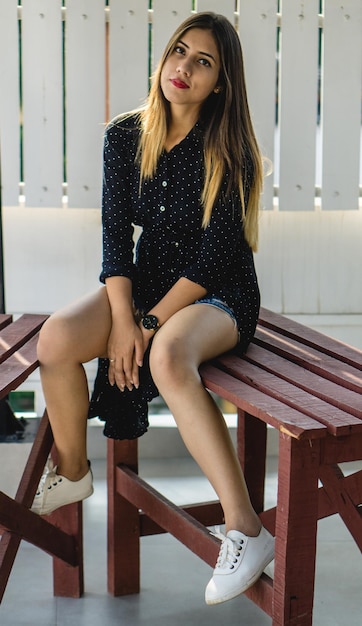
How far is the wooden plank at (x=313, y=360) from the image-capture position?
220cm

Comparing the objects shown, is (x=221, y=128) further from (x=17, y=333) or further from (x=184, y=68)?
(x=17, y=333)

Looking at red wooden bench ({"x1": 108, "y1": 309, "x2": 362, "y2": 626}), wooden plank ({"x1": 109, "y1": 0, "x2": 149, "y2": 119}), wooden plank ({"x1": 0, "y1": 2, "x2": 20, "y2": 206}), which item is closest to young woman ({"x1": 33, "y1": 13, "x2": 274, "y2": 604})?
red wooden bench ({"x1": 108, "y1": 309, "x2": 362, "y2": 626})

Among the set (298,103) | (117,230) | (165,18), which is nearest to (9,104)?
(165,18)

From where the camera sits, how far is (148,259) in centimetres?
268

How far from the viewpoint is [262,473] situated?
109 inches

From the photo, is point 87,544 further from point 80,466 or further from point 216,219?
point 216,219

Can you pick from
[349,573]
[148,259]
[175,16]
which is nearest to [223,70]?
[148,259]

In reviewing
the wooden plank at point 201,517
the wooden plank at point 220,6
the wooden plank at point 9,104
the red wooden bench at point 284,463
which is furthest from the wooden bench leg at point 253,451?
the wooden plank at point 220,6

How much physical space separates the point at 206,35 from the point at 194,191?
40 cm

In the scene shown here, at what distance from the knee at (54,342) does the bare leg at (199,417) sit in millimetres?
224

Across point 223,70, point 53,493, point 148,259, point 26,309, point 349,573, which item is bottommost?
point 349,573

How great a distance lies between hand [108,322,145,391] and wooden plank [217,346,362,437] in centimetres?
20

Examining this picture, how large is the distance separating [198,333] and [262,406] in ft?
1.26

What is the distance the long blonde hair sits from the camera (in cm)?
252
